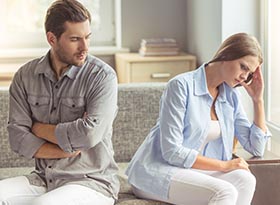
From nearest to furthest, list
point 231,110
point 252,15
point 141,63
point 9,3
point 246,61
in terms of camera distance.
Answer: point 246,61 → point 231,110 → point 252,15 → point 141,63 → point 9,3

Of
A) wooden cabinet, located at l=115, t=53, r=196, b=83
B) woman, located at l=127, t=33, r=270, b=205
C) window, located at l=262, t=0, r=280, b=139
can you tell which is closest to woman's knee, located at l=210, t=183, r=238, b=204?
woman, located at l=127, t=33, r=270, b=205

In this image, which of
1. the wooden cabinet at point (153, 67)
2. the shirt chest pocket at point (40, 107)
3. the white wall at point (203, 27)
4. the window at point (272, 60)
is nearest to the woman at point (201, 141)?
the shirt chest pocket at point (40, 107)

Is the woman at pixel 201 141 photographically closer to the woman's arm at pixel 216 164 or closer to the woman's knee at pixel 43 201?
the woman's arm at pixel 216 164

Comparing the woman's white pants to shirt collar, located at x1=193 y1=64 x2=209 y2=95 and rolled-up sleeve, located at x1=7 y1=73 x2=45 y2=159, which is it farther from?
rolled-up sleeve, located at x1=7 y1=73 x2=45 y2=159

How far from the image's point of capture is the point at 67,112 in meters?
2.37

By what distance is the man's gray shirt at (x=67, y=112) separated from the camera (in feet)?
7.66

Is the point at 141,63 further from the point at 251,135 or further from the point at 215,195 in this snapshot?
the point at 215,195

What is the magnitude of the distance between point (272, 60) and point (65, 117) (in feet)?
5.58

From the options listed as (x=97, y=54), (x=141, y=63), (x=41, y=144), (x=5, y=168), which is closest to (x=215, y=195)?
(x=41, y=144)

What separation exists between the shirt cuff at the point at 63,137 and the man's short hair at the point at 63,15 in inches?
13.7

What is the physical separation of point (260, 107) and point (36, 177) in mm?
1016

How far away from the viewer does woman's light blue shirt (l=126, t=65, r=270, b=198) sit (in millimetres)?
2361

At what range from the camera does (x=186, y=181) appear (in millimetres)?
2311

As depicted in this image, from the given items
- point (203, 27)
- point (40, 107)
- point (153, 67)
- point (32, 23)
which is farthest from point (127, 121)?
point (32, 23)
